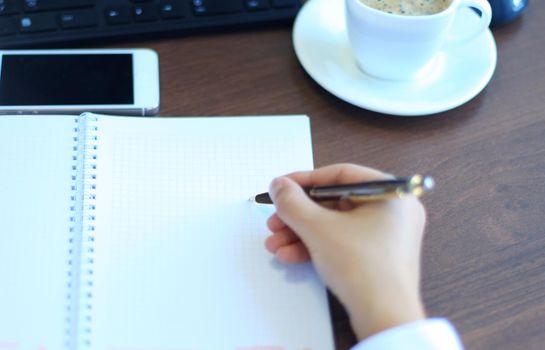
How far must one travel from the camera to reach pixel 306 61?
660 millimetres

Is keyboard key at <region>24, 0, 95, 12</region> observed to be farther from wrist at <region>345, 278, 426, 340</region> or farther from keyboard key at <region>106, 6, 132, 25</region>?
wrist at <region>345, 278, 426, 340</region>

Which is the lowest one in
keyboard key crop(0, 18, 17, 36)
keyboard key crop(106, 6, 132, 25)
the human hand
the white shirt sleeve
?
the white shirt sleeve

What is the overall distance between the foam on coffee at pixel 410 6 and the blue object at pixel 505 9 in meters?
0.14

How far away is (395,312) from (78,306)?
0.79 ft

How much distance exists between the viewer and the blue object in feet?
2.33

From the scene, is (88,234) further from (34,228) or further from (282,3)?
(282,3)

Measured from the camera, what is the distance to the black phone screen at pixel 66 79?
1.99 ft

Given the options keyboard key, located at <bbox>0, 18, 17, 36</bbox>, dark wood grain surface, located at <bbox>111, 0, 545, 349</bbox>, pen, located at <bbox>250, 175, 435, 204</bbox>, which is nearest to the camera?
pen, located at <bbox>250, 175, 435, 204</bbox>

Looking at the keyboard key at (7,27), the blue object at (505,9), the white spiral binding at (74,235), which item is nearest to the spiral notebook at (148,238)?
the white spiral binding at (74,235)

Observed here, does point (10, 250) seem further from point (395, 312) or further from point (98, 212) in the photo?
point (395, 312)

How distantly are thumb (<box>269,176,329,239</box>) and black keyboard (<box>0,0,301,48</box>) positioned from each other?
0.82ft

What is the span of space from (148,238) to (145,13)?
26 cm

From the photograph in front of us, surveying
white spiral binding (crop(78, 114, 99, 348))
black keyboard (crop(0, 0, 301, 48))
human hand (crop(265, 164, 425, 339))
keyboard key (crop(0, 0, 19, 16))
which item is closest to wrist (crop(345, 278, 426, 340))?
human hand (crop(265, 164, 425, 339))

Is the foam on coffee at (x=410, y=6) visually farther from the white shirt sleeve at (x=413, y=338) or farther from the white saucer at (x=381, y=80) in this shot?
the white shirt sleeve at (x=413, y=338)
